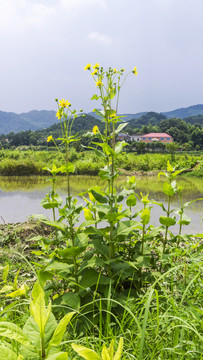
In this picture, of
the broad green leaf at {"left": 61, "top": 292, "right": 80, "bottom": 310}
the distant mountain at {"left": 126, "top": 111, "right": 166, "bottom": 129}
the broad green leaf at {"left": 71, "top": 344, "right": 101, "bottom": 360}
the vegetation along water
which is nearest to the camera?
the broad green leaf at {"left": 71, "top": 344, "right": 101, "bottom": 360}

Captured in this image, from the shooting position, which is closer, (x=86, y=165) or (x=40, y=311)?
(x=40, y=311)

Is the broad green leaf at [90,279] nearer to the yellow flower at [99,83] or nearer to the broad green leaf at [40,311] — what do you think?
the broad green leaf at [40,311]

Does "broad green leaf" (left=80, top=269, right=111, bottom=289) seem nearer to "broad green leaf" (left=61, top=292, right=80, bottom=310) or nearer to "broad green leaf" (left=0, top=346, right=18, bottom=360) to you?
"broad green leaf" (left=61, top=292, right=80, bottom=310)

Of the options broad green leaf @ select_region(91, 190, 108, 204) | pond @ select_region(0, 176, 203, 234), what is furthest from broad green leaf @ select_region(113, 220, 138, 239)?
pond @ select_region(0, 176, 203, 234)

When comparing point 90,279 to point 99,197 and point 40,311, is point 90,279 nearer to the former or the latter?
point 99,197

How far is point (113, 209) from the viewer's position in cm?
129

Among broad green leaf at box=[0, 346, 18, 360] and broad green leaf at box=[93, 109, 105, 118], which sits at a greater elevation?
broad green leaf at box=[93, 109, 105, 118]

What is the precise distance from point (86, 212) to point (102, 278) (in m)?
0.42

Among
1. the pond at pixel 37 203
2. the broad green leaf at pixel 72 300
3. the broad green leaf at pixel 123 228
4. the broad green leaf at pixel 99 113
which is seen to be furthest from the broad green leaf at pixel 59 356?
the pond at pixel 37 203

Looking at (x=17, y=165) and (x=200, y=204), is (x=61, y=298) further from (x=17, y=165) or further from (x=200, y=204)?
(x=17, y=165)

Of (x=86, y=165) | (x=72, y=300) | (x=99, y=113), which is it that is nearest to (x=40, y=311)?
(x=72, y=300)

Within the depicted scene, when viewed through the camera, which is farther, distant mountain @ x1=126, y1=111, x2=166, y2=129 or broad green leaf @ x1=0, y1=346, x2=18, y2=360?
distant mountain @ x1=126, y1=111, x2=166, y2=129

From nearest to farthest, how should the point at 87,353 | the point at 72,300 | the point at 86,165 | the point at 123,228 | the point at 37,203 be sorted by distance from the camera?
the point at 87,353 < the point at 72,300 < the point at 123,228 < the point at 37,203 < the point at 86,165

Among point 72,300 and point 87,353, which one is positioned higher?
point 87,353
